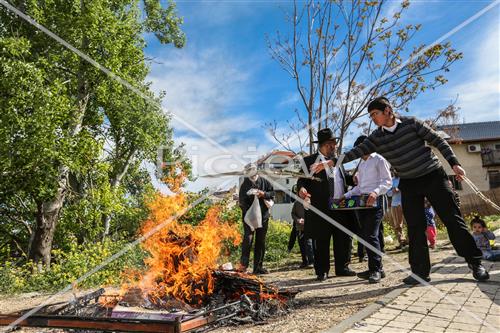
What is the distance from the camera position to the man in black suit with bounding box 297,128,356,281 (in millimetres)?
5578

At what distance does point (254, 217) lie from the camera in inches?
261

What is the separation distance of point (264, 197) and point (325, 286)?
2.06m

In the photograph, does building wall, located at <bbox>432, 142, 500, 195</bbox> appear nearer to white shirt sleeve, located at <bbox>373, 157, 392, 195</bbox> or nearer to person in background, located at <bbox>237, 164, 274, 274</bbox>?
person in background, located at <bbox>237, 164, 274, 274</bbox>

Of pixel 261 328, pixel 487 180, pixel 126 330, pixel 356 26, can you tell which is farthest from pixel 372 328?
pixel 487 180

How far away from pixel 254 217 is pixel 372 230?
211 centimetres

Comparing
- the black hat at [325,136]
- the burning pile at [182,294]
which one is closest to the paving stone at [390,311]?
the burning pile at [182,294]

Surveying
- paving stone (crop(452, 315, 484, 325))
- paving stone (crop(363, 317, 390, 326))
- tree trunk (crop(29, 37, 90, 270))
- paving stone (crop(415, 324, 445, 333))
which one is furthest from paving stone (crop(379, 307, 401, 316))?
tree trunk (crop(29, 37, 90, 270))

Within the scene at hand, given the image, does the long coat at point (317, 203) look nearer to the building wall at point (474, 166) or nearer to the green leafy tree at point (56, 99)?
the green leafy tree at point (56, 99)

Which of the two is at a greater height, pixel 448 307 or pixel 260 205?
pixel 260 205

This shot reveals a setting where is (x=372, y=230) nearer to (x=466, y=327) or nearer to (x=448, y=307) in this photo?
(x=448, y=307)

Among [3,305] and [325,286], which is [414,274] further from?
[3,305]

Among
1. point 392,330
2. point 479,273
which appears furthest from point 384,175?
point 392,330

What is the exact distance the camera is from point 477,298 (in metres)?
3.79

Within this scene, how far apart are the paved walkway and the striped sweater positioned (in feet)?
4.33
